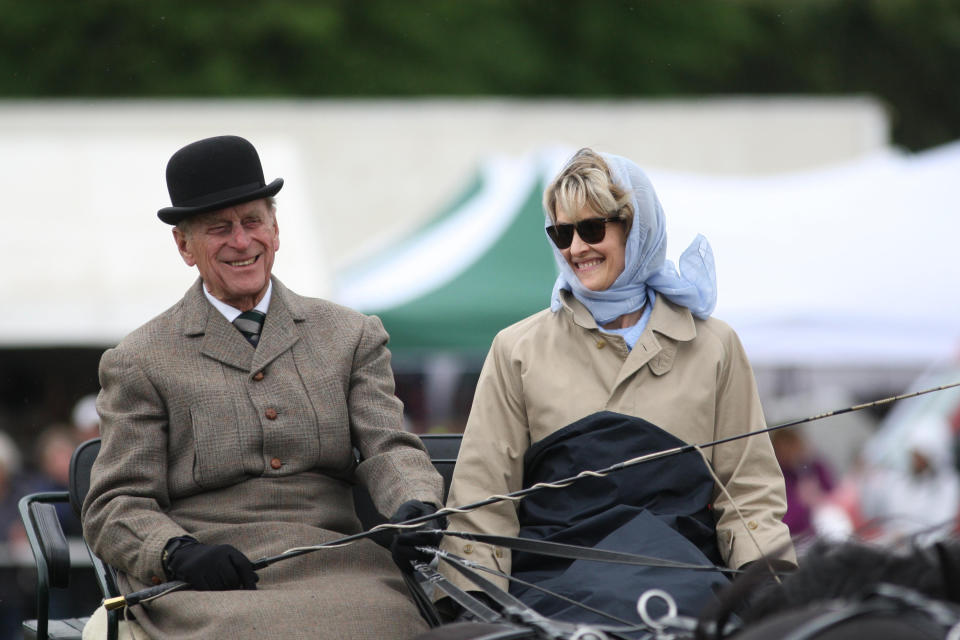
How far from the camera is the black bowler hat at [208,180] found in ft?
11.6

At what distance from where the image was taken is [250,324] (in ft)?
12.1

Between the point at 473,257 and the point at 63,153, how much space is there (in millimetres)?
5144

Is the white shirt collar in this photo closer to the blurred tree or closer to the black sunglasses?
the black sunglasses

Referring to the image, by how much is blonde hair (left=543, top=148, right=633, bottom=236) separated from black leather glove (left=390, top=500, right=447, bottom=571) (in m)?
0.85

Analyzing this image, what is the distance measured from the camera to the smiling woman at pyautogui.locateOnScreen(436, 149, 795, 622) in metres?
3.38

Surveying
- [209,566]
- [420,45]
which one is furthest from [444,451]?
[420,45]

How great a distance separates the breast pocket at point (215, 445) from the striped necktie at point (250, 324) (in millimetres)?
251

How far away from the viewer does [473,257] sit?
32.3ft

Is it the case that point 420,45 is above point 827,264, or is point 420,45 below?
above

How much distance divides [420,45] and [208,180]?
15816mm

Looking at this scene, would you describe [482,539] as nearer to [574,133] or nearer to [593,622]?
[593,622]

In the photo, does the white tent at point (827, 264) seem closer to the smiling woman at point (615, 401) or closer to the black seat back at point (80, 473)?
the smiling woman at point (615, 401)

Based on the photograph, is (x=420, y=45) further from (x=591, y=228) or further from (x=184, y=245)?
(x=591, y=228)

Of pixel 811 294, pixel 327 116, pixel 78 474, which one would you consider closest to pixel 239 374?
pixel 78 474
